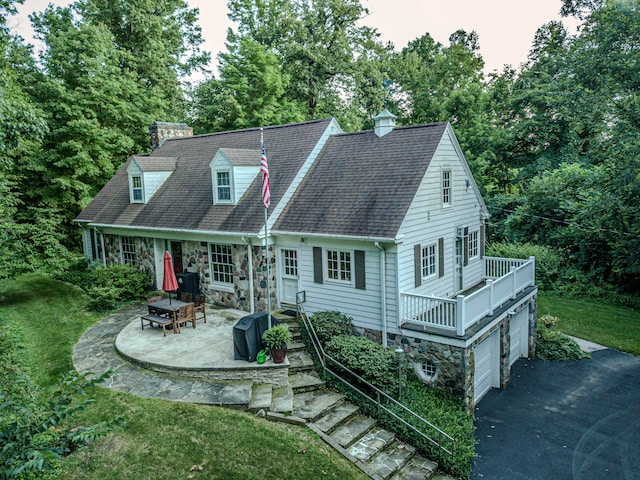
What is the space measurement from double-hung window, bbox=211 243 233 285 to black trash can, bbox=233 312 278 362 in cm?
423

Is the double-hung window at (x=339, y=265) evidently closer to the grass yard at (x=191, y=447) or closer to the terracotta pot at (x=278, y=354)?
the terracotta pot at (x=278, y=354)

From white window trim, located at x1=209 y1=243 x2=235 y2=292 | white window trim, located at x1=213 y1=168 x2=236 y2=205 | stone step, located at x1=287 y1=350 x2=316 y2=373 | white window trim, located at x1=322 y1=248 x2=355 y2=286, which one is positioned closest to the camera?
stone step, located at x1=287 y1=350 x2=316 y2=373

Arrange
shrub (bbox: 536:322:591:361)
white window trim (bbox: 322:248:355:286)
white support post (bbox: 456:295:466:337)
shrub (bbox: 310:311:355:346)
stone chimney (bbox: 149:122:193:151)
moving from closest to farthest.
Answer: white support post (bbox: 456:295:466:337)
shrub (bbox: 310:311:355:346)
white window trim (bbox: 322:248:355:286)
shrub (bbox: 536:322:591:361)
stone chimney (bbox: 149:122:193:151)

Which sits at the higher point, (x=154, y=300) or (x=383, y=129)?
(x=383, y=129)

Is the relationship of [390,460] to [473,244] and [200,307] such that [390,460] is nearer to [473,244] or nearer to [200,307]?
[200,307]

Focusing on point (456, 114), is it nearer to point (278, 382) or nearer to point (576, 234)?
point (576, 234)

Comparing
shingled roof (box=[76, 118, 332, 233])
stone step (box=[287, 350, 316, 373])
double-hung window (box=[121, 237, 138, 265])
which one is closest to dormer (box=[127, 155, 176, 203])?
shingled roof (box=[76, 118, 332, 233])

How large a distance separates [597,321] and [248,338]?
14.8 meters

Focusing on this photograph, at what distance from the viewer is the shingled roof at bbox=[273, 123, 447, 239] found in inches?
492

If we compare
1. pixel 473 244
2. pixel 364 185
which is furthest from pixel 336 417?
pixel 473 244

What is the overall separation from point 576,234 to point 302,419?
730 inches

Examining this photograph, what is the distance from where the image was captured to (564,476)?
9.52 m

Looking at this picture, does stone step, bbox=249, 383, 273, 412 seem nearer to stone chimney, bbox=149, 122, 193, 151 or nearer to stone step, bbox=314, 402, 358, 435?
stone step, bbox=314, 402, 358, 435

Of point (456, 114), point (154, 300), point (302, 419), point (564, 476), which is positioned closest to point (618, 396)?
point (564, 476)
